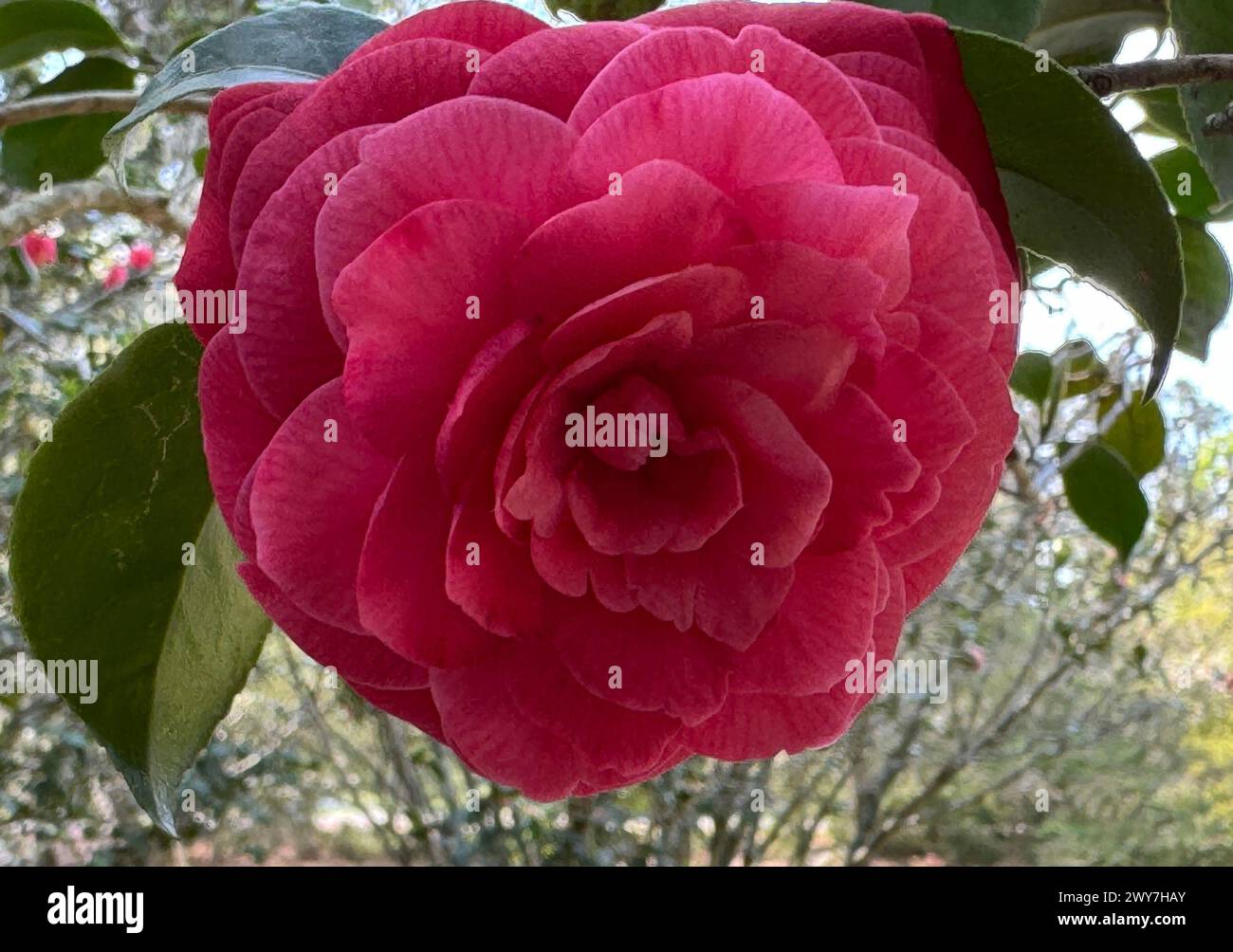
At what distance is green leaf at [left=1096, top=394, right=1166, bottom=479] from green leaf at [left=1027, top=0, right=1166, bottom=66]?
0.51 m

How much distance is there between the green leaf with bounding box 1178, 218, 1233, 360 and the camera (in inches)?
31.0

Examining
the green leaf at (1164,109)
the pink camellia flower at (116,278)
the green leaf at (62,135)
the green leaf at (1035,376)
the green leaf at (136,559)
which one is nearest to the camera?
the green leaf at (136,559)

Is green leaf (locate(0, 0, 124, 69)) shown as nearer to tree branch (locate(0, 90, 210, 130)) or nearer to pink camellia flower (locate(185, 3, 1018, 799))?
tree branch (locate(0, 90, 210, 130))

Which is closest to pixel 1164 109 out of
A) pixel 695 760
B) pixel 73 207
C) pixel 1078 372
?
pixel 1078 372

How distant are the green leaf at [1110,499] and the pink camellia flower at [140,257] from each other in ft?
8.70

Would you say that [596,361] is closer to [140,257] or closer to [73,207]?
[73,207]

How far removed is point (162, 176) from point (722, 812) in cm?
238

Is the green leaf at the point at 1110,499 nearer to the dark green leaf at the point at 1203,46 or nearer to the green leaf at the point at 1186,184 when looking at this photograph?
the green leaf at the point at 1186,184

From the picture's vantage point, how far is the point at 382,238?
27cm

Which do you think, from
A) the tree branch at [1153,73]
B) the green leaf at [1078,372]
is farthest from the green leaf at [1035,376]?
the tree branch at [1153,73]

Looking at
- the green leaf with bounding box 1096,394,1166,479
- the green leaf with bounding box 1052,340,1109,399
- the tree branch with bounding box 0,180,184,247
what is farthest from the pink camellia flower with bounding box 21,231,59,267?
the green leaf with bounding box 1096,394,1166,479

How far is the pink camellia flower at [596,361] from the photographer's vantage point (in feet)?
0.91

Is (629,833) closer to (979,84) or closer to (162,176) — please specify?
(162,176)
